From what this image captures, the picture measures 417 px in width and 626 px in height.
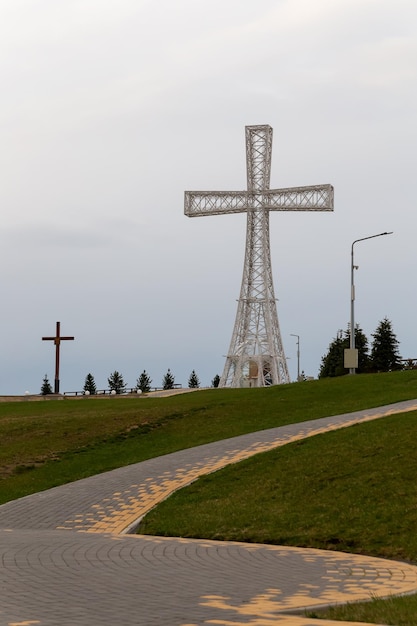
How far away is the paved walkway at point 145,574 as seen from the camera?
9117mm

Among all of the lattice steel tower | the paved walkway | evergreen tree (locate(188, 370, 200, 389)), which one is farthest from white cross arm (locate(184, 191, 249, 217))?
evergreen tree (locate(188, 370, 200, 389))

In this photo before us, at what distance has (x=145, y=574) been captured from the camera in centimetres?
1167

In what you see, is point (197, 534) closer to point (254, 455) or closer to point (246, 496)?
point (246, 496)

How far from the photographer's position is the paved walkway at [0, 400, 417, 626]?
9117 mm

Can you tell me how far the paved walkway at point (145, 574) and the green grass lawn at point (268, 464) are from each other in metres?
0.84

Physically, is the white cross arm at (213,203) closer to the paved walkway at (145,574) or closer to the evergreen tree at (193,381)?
the paved walkway at (145,574)

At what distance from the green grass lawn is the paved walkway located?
0.84 meters

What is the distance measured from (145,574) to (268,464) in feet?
30.7

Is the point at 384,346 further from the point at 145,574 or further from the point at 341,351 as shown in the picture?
the point at 145,574

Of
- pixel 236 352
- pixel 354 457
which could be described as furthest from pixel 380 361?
pixel 354 457

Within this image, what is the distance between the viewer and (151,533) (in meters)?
16.8

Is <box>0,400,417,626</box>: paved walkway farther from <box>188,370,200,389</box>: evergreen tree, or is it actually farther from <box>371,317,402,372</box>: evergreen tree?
<box>188,370,200,389</box>: evergreen tree

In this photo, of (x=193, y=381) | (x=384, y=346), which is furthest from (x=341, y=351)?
(x=193, y=381)

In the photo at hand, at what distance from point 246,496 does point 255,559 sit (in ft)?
16.5
